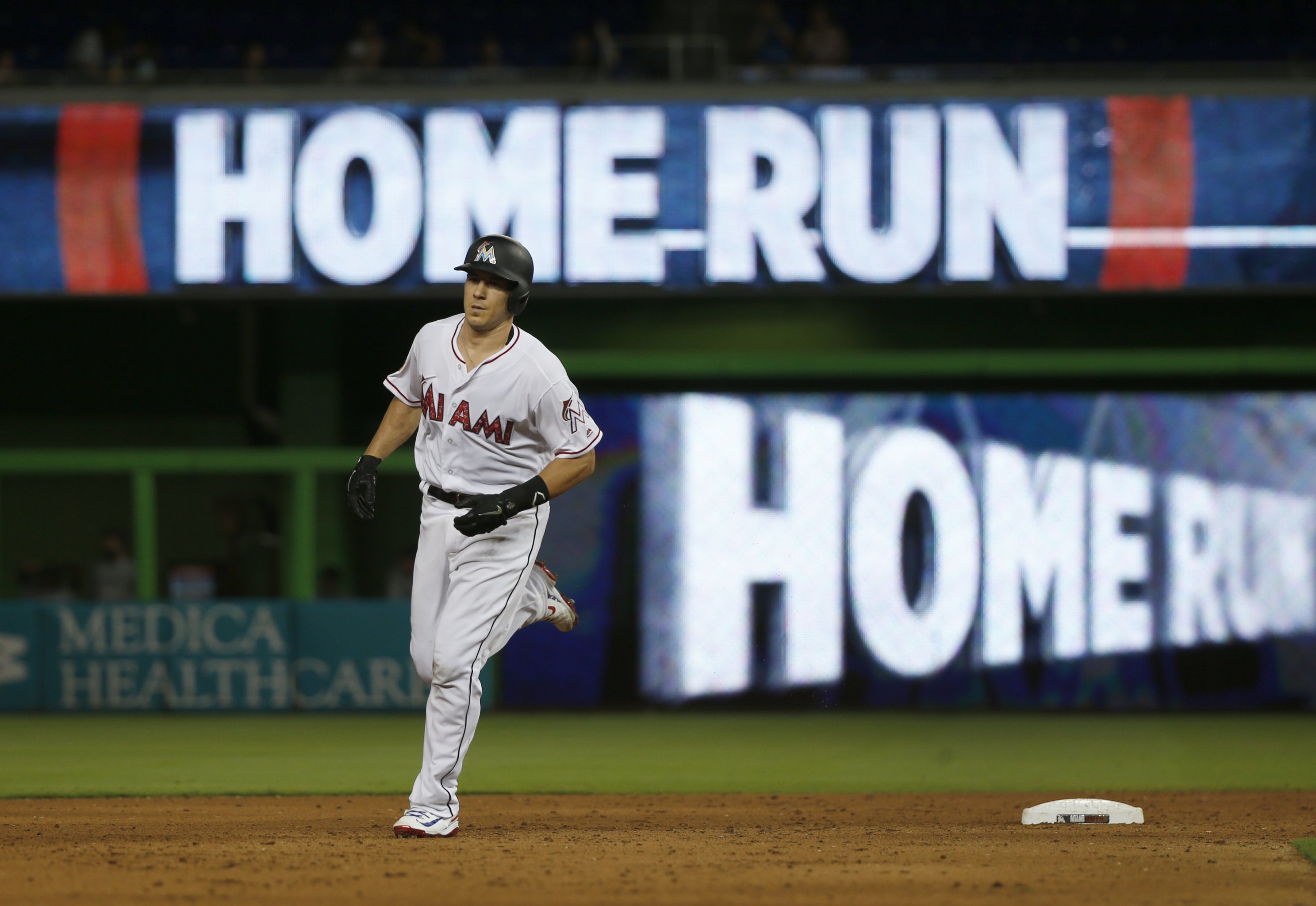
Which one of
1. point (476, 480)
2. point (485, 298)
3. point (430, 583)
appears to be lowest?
point (430, 583)

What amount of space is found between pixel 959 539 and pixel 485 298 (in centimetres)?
658

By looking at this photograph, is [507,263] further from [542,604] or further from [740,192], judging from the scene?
[740,192]

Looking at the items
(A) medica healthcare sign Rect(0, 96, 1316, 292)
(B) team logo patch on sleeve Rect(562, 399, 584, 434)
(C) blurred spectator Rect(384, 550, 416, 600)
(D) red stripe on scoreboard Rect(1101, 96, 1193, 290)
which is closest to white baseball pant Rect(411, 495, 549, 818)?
(B) team logo patch on sleeve Rect(562, 399, 584, 434)

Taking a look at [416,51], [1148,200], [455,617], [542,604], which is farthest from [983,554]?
[455,617]

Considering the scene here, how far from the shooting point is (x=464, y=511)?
5.76 metres

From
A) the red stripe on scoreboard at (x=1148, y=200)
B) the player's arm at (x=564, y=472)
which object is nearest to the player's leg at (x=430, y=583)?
the player's arm at (x=564, y=472)

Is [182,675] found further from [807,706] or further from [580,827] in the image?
[580,827]

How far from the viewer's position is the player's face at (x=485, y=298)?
5.80 meters

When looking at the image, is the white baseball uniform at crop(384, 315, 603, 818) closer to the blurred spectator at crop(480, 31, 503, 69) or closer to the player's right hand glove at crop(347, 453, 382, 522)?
the player's right hand glove at crop(347, 453, 382, 522)

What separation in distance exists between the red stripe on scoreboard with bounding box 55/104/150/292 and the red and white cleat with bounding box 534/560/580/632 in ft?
21.6

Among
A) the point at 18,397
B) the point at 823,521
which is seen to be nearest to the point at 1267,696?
the point at 823,521

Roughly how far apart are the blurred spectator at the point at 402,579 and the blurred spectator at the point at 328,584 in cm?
40

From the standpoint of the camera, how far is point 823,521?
11695mm

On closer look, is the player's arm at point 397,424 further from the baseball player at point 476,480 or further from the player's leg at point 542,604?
the player's leg at point 542,604
